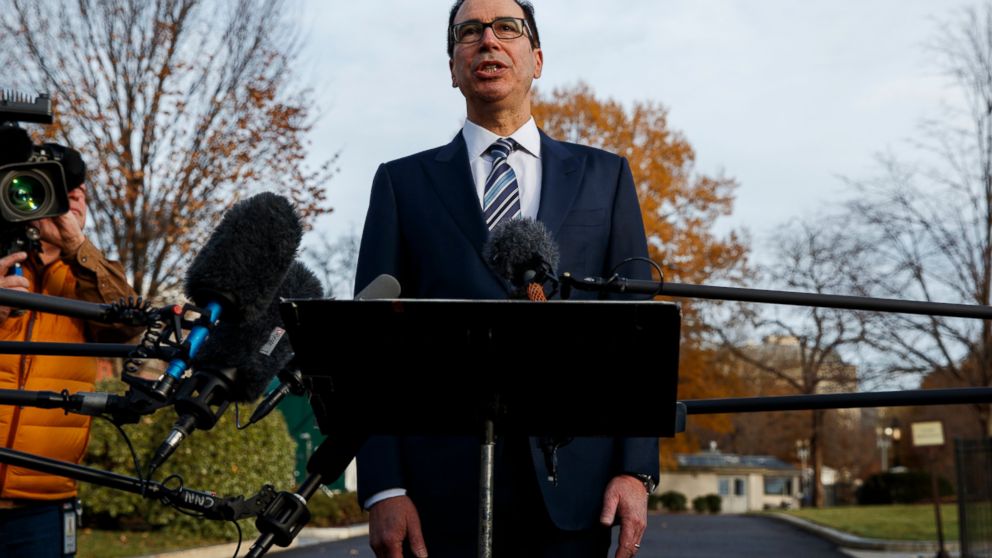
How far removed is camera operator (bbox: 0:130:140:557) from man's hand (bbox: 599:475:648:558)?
6.20ft

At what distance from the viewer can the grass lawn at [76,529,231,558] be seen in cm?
1302

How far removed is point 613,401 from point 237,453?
13.6 m

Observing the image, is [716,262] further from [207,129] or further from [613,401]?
[613,401]

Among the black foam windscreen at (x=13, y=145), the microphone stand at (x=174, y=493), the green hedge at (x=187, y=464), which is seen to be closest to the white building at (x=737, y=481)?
the green hedge at (x=187, y=464)

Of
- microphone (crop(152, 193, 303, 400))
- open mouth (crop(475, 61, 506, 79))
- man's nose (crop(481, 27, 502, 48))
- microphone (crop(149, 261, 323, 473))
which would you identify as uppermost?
man's nose (crop(481, 27, 502, 48))

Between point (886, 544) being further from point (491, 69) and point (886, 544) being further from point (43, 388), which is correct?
point (491, 69)

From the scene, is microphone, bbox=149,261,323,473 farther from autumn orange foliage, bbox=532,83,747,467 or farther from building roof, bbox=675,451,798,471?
building roof, bbox=675,451,798,471

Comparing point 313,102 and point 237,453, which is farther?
point 313,102

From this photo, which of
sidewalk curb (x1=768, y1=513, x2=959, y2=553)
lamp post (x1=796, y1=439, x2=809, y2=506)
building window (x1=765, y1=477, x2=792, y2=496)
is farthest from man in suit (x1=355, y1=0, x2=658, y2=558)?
building window (x1=765, y1=477, x2=792, y2=496)

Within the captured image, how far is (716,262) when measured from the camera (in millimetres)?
32875

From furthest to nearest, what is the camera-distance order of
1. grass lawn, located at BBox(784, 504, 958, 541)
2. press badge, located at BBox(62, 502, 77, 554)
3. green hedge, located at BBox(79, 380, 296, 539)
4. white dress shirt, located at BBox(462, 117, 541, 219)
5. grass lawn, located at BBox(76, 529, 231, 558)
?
grass lawn, located at BBox(784, 504, 958, 541), green hedge, located at BBox(79, 380, 296, 539), grass lawn, located at BBox(76, 529, 231, 558), press badge, located at BBox(62, 502, 77, 554), white dress shirt, located at BBox(462, 117, 541, 219)

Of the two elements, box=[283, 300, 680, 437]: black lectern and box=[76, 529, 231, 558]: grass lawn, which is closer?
box=[283, 300, 680, 437]: black lectern

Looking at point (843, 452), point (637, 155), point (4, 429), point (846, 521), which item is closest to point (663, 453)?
point (846, 521)

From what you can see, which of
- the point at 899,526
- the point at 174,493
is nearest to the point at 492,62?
the point at 174,493
